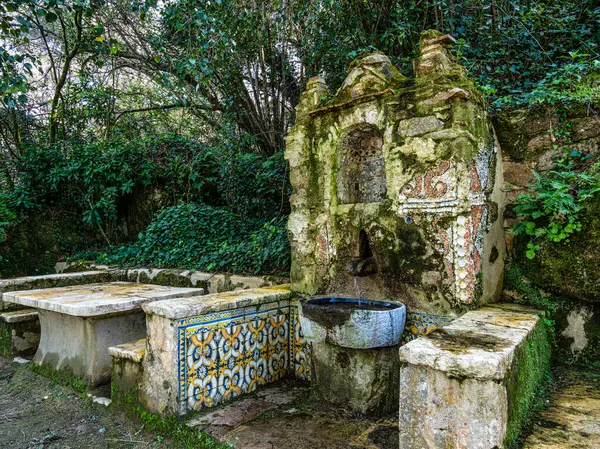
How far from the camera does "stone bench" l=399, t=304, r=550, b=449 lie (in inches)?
61.9

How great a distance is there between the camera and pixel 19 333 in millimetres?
4387

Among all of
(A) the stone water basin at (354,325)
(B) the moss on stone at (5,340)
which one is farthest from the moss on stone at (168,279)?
(A) the stone water basin at (354,325)

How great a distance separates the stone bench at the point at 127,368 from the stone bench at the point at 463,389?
6.65 feet

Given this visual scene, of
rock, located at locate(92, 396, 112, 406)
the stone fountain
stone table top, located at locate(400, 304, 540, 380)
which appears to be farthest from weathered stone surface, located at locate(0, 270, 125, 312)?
stone table top, located at locate(400, 304, 540, 380)

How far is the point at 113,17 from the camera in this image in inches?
263

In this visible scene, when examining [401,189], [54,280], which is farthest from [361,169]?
[54,280]

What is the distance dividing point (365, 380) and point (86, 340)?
2515 mm

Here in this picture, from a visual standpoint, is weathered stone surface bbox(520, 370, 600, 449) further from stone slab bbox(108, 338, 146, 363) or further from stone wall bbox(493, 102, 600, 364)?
stone slab bbox(108, 338, 146, 363)

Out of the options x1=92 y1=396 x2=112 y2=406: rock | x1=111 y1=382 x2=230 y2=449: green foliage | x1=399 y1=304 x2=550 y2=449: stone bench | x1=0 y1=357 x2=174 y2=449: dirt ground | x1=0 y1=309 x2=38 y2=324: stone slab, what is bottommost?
x1=0 y1=357 x2=174 y2=449: dirt ground

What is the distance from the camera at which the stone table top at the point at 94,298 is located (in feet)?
10.2

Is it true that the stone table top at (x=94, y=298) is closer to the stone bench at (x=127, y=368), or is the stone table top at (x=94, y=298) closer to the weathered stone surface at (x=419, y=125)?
the stone bench at (x=127, y=368)

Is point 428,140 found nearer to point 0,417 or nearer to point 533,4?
point 533,4

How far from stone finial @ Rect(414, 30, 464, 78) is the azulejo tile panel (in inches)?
89.7

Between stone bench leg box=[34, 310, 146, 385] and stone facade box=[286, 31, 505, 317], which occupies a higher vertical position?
stone facade box=[286, 31, 505, 317]
